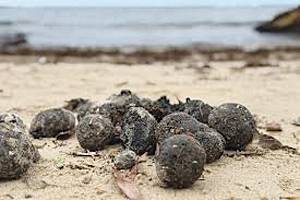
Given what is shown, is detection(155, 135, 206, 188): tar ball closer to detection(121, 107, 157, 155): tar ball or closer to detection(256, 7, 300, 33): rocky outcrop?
detection(121, 107, 157, 155): tar ball

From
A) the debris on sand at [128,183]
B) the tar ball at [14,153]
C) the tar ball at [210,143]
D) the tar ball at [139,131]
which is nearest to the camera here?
the debris on sand at [128,183]

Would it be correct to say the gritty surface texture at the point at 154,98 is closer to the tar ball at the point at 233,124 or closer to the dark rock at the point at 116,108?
the tar ball at the point at 233,124

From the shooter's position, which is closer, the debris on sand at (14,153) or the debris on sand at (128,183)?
the debris on sand at (128,183)

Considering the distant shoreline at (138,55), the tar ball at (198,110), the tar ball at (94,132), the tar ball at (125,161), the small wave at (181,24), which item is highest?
the small wave at (181,24)

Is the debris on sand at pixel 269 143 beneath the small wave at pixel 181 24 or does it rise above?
beneath

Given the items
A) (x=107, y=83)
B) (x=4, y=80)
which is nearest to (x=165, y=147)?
(x=107, y=83)

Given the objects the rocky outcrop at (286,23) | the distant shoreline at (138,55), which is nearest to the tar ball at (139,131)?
the distant shoreline at (138,55)
